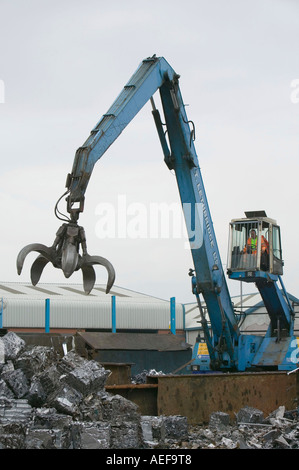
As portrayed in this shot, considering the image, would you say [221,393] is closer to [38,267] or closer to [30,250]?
[38,267]

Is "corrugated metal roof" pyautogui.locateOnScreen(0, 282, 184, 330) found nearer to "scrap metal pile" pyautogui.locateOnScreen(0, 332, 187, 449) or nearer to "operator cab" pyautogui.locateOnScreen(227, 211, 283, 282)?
"operator cab" pyautogui.locateOnScreen(227, 211, 283, 282)

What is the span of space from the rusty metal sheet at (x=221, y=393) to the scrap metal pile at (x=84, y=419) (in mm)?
289

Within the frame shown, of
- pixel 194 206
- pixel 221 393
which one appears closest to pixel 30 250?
pixel 221 393

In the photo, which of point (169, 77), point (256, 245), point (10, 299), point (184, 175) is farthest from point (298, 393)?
point (10, 299)

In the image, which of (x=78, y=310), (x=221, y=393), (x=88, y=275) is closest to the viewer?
(x=88, y=275)

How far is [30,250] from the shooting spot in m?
9.45

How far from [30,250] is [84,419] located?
7.67 ft

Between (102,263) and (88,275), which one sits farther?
(88,275)

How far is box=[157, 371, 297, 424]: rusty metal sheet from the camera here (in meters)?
11.5

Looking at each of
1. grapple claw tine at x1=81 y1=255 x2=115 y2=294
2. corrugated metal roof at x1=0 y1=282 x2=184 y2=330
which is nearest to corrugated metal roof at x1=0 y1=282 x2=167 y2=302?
corrugated metal roof at x1=0 y1=282 x2=184 y2=330

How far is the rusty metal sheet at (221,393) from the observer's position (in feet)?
37.8

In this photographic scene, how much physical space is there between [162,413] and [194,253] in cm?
457

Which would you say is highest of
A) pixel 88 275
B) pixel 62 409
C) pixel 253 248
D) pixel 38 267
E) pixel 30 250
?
pixel 253 248

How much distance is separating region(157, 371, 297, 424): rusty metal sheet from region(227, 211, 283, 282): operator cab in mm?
3471
